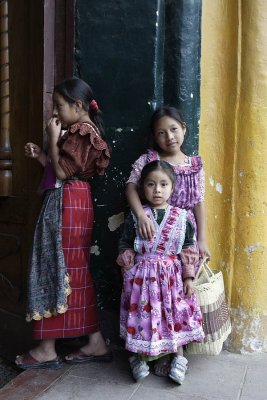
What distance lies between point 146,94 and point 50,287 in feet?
3.94

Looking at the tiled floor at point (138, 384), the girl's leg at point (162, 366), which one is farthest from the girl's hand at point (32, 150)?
the girl's leg at point (162, 366)

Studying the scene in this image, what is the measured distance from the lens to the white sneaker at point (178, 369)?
2451 mm

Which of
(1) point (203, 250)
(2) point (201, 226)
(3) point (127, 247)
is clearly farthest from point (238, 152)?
(3) point (127, 247)

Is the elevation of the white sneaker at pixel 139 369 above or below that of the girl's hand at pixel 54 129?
below

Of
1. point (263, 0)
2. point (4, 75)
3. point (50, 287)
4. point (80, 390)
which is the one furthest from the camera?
point (4, 75)

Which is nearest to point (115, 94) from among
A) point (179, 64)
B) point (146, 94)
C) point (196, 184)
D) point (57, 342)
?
point (146, 94)

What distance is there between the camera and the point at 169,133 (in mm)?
2590

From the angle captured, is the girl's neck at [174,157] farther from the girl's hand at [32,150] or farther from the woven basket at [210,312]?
the girl's hand at [32,150]

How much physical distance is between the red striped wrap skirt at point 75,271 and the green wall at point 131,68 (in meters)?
0.22

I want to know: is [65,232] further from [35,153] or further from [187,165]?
[187,165]

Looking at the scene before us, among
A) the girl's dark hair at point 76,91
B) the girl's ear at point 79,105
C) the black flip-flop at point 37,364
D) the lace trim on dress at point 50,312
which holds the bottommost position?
the black flip-flop at point 37,364

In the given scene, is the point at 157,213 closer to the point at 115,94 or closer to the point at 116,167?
the point at 116,167

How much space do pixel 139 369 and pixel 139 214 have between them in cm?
79

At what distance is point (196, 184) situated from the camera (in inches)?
107
